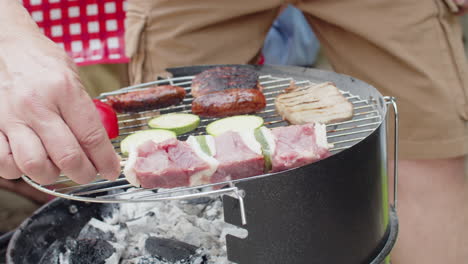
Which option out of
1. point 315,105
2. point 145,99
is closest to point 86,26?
point 145,99

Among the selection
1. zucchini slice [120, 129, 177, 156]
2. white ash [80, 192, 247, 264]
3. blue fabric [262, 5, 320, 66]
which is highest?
zucchini slice [120, 129, 177, 156]

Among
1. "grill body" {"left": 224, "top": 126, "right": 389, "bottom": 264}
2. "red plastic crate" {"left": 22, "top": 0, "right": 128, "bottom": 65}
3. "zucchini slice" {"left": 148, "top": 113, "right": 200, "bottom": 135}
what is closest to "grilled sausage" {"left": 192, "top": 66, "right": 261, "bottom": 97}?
"zucchini slice" {"left": 148, "top": 113, "right": 200, "bottom": 135}

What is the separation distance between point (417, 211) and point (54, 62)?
219 cm

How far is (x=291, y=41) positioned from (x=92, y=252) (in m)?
2.71

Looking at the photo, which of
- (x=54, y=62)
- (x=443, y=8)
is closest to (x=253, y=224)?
(x=54, y=62)

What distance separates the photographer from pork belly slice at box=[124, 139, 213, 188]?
5.62 feet

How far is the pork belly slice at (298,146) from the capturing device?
5.86 feet

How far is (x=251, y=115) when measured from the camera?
7.62 feet

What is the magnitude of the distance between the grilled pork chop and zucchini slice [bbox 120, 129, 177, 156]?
48 centimetres

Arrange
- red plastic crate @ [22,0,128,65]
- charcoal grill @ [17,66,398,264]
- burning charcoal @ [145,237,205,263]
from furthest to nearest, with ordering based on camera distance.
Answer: red plastic crate @ [22,0,128,65] < burning charcoal @ [145,237,205,263] < charcoal grill @ [17,66,398,264]

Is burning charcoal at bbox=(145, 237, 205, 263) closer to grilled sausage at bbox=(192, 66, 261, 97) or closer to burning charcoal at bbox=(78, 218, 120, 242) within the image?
burning charcoal at bbox=(78, 218, 120, 242)

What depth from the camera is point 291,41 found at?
4.24 metres

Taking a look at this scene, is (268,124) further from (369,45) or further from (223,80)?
(369,45)

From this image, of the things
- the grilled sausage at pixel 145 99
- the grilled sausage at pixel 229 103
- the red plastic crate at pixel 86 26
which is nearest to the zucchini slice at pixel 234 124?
the grilled sausage at pixel 229 103
